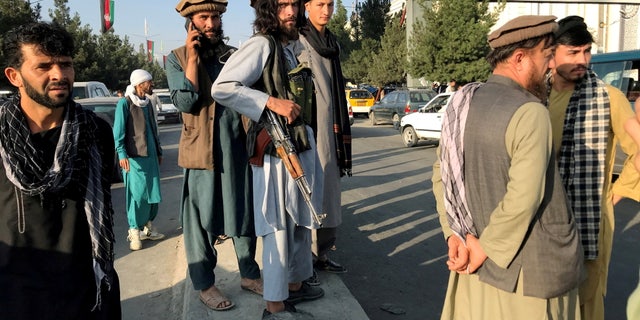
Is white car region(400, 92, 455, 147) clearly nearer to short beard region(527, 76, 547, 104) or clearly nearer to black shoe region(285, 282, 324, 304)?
black shoe region(285, 282, 324, 304)

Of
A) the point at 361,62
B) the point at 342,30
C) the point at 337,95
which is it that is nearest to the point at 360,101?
the point at 361,62

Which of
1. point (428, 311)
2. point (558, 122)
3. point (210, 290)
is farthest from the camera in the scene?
point (428, 311)

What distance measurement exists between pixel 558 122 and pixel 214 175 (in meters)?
2.01

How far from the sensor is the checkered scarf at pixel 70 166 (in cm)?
193

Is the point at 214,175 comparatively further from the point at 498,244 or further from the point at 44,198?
the point at 498,244

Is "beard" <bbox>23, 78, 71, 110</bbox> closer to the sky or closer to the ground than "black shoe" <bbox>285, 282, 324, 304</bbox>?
closer to the sky

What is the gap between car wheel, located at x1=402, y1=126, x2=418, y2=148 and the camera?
1416 cm

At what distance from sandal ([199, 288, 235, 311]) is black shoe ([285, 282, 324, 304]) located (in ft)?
1.43

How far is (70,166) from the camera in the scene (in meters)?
2.02

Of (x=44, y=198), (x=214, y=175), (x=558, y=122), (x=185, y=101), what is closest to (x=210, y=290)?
(x=214, y=175)

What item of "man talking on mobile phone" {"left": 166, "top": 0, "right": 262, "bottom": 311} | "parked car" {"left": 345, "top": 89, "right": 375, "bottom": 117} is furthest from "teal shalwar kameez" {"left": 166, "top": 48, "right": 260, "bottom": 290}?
"parked car" {"left": 345, "top": 89, "right": 375, "bottom": 117}

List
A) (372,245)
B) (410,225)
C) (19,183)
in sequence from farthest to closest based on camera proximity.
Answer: (410,225)
(372,245)
(19,183)

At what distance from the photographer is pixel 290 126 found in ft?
8.94

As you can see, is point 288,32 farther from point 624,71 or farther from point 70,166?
point 624,71
